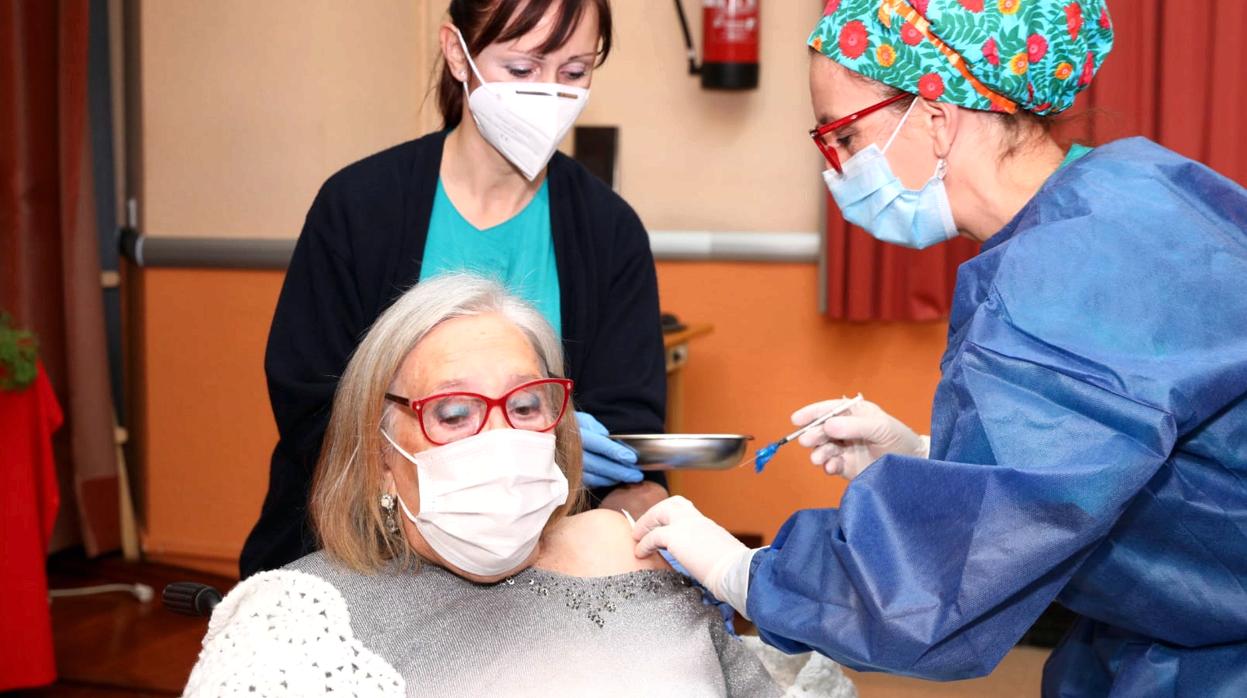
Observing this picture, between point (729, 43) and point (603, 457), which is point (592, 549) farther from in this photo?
point (729, 43)

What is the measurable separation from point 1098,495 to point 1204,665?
33 centimetres

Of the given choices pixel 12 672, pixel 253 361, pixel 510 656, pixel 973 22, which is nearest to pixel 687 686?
pixel 510 656

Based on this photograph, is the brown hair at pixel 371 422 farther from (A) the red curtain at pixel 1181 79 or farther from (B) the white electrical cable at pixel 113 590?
(B) the white electrical cable at pixel 113 590

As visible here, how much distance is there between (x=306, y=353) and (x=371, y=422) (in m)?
0.33

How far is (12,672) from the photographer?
121 inches

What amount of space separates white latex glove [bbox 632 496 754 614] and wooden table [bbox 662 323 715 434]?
186cm

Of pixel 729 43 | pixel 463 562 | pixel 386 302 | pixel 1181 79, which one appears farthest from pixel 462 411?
pixel 1181 79

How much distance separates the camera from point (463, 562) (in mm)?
1564

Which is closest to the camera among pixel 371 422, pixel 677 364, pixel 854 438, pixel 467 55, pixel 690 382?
pixel 371 422

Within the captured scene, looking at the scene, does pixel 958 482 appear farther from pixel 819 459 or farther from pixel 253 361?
pixel 253 361

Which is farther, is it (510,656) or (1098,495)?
(510,656)

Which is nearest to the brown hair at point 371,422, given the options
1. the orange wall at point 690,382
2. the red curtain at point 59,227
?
the orange wall at point 690,382

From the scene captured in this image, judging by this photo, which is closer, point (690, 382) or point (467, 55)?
point (467, 55)

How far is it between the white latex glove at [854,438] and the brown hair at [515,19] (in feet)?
2.15
